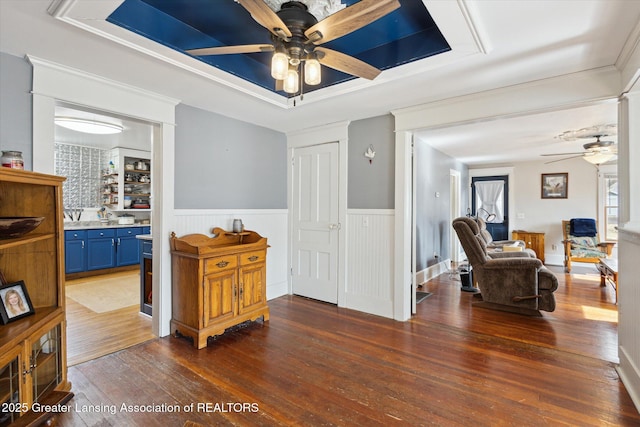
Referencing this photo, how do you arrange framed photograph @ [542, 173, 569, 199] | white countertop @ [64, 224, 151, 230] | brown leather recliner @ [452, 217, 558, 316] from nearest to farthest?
brown leather recliner @ [452, 217, 558, 316], white countertop @ [64, 224, 151, 230], framed photograph @ [542, 173, 569, 199]

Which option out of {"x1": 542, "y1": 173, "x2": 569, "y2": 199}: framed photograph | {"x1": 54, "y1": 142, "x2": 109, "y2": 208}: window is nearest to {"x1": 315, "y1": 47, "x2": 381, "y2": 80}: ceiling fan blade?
{"x1": 54, "y1": 142, "x2": 109, "y2": 208}: window

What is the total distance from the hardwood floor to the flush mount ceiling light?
3058 mm

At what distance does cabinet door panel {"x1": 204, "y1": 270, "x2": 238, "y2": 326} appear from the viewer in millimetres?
2805

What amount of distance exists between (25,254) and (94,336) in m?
1.32

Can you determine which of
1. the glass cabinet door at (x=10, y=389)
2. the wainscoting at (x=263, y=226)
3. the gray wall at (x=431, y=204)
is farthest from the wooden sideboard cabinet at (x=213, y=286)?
the gray wall at (x=431, y=204)

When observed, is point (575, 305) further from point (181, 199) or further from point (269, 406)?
point (181, 199)

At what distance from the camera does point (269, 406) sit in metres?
1.96

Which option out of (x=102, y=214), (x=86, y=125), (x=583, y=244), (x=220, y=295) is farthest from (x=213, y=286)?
(x=583, y=244)

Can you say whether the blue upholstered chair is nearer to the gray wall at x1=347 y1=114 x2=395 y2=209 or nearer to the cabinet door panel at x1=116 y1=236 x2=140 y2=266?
the gray wall at x1=347 y1=114 x2=395 y2=209

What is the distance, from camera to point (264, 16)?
1.40 meters

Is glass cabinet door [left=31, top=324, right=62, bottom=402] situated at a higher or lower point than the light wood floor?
higher

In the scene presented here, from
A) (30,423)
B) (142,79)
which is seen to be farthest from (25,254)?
(142,79)

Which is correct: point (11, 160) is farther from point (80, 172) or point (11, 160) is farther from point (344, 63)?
point (80, 172)

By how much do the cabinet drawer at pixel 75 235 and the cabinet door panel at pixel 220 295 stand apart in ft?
12.8
